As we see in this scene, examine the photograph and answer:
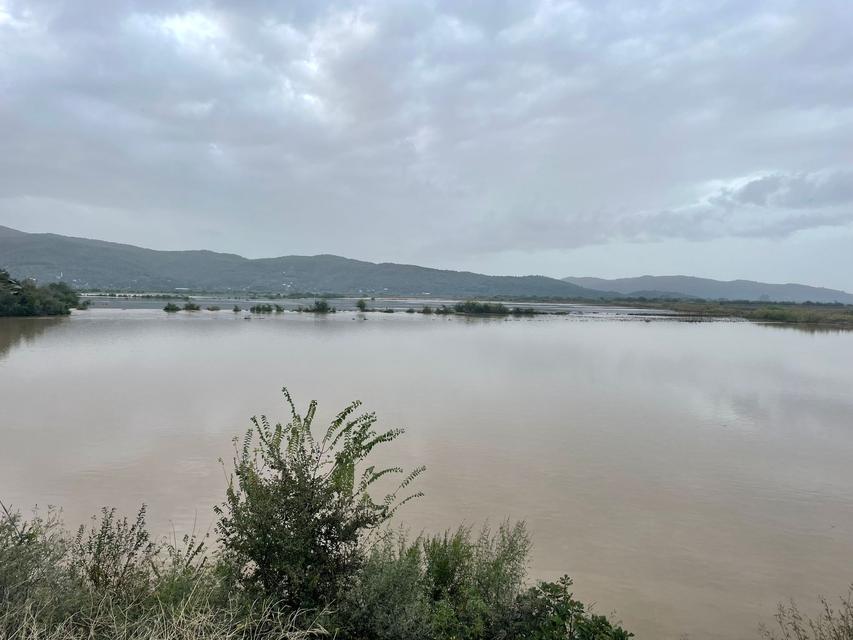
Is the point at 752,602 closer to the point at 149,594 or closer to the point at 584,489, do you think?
the point at 584,489

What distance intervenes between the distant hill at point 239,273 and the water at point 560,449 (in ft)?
381

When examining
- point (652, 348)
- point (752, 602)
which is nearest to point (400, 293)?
point (652, 348)

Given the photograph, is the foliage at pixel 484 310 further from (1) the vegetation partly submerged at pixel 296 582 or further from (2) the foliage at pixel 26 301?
(1) the vegetation partly submerged at pixel 296 582

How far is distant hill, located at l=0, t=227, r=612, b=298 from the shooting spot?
5261 inches

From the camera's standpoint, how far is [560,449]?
10438 mm

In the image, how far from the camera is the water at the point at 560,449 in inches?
243

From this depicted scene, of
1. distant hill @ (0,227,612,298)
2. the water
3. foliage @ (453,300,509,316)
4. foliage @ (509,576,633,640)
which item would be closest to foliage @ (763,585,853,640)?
the water

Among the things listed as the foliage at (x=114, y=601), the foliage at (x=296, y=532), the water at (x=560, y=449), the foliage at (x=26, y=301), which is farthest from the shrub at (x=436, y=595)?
the foliage at (x=26, y=301)

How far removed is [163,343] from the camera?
26.3 metres

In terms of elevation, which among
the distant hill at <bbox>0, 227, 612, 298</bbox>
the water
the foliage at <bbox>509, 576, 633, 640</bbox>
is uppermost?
the distant hill at <bbox>0, 227, 612, 298</bbox>

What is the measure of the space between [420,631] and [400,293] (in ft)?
467

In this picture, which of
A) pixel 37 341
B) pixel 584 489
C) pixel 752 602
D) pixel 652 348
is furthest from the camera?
pixel 652 348

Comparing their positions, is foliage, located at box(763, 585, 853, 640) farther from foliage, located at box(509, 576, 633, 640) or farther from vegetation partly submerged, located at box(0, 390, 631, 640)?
vegetation partly submerged, located at box(0, 390, 631, 640)

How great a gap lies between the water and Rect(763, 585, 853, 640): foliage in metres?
0.20
